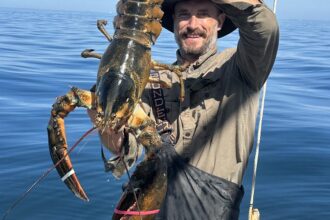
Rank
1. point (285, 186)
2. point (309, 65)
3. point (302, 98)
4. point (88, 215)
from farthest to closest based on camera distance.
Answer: point (309, 65)
point (302, 98)
point (285, 186)
point (88, 215)

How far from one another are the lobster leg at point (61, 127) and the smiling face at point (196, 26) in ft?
3.61

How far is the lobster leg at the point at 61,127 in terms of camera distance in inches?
132

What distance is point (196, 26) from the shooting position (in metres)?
4.11

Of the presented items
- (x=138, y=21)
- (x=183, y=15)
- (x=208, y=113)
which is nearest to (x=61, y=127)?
(x=138, y=21)

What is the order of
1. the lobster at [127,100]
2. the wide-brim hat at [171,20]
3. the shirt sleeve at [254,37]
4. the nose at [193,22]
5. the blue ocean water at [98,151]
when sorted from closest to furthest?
1. the lobster at [127,100]
2. the shirt sleeve at [254,37]
3. the nose at [193,22]
4. the wide-brim hat at [171,20]
5. the blue ocean water at [98,151]

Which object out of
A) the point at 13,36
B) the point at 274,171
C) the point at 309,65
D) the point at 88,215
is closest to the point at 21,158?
the point at 88,215

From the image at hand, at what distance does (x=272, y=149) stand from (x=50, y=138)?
5016mm

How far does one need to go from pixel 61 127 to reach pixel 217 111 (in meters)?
1.23

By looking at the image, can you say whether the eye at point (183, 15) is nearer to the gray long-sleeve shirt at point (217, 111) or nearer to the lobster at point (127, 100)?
the gray long-sleeve shirt at point (217, 111)

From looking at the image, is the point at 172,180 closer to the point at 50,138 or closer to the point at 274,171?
the point at 50,138

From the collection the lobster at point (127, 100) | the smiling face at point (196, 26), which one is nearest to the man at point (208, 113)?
the smiling face at point (196, 26)

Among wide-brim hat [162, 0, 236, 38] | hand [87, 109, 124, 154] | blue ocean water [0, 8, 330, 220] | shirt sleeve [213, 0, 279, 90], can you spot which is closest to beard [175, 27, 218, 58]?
wide-brim hat [162, 0, 236, 38]

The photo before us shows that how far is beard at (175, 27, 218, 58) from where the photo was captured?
4.14 metres

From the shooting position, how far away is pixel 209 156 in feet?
12.9
